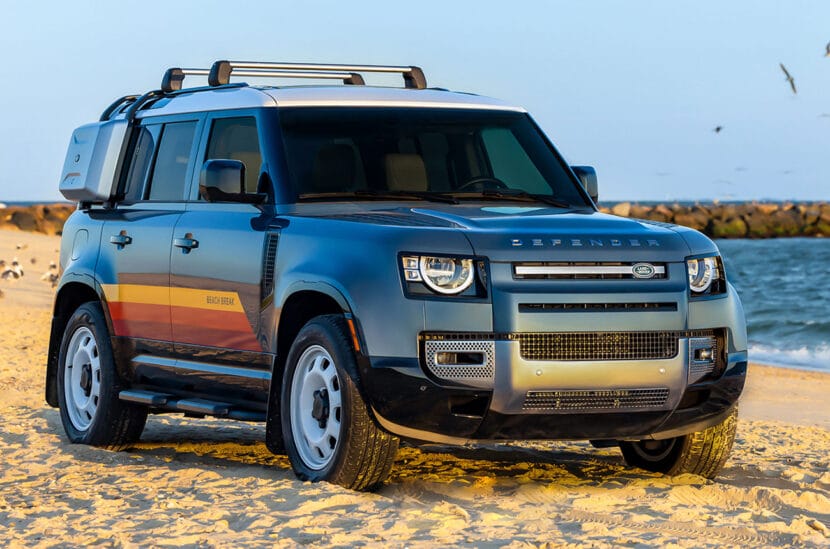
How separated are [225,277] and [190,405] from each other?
0.84 meters

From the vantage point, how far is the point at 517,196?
318 inches

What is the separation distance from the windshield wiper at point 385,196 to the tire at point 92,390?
7.08ft

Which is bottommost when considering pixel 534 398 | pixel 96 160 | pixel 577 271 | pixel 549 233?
pixel 534 398

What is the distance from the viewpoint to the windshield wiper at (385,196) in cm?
773

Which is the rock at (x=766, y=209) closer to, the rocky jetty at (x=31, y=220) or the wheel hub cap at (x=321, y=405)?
the rocky jetty at (x=31, y=220)

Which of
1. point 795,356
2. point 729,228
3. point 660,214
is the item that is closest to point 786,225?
point 729,228

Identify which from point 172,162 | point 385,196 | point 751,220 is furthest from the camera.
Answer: point 751,220

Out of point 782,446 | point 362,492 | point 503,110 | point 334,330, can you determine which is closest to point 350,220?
point 334,330

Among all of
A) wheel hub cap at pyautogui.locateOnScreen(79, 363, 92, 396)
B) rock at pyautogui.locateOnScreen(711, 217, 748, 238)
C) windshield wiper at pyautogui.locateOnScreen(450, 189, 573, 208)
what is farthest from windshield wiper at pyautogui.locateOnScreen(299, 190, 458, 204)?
rock at pyautogui.locateOnScreen(711, 217, 748, 238)

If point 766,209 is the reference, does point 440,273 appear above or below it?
below

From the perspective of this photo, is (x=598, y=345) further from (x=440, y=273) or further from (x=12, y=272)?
(x=12, y=272)

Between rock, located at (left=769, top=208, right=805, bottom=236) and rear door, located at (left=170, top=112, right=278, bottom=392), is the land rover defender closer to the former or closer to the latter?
rear door, located at (left=170, top=112, right=278, bottom=392)

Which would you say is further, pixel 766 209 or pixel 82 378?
pixel 766 209

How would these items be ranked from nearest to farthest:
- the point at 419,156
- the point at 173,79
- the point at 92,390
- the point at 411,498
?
1. the point at 411,498
2. the point at 419,156
3. the point at 92,390
4. the point at 173,79
